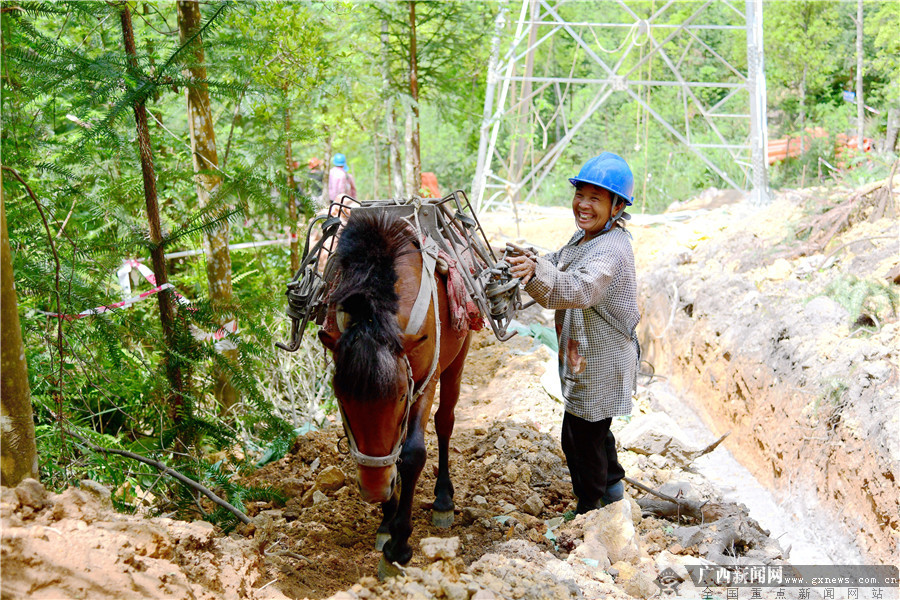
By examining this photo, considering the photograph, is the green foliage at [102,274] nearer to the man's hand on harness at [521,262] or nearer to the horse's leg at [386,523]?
the horse's leg at [386,523]

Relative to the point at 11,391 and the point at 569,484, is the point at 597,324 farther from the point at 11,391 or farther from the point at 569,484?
the point at 11,391

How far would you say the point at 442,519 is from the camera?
12.6ft

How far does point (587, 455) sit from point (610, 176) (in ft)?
5.23

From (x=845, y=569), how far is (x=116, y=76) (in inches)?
217

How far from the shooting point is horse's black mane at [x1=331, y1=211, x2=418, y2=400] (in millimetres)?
2711

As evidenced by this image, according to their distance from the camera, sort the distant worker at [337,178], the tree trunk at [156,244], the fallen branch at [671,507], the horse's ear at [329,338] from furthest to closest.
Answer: the distant worker at [337,178] < the fallen branch at [671,507] < the tree trunk at [156,244] < the horse's ear at [329,338]

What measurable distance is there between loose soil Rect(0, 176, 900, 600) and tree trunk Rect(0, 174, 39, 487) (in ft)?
0.37

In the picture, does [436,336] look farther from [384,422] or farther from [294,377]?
[294,377]

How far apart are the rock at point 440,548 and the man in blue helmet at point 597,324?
1.21 metres

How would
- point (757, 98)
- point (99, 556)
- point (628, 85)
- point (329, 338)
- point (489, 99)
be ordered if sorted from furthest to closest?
point (628, 85), point (757, 98), point (489, 99), point (329, 338), point (99, 556)

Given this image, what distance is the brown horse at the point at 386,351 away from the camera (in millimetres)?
2748

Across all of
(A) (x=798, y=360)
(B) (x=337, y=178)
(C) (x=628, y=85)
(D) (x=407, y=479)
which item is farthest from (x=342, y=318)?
(C) (x=628, y=85)

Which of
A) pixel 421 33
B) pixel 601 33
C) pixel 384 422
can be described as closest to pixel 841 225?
pixel 421 33

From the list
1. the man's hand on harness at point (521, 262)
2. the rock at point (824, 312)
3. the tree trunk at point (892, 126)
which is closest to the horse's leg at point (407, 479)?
the man's hand on harness at point (521, 262)
